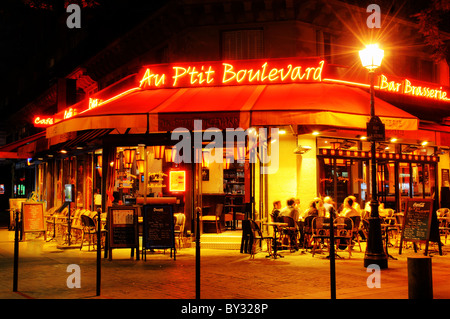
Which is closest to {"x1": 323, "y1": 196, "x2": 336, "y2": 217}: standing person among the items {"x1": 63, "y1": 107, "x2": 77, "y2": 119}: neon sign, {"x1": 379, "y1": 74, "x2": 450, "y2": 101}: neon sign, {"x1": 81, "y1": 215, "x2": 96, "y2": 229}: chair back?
{"x1": 379, "y1": 74, "x2": 450, "y2": 101}: neon sign

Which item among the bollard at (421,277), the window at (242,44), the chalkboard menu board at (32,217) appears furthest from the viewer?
the chalkboard menu board at (32,217)

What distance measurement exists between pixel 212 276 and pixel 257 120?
409cm

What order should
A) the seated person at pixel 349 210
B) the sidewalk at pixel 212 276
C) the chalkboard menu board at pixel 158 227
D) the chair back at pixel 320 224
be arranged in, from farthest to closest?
the seated person at pixel 349 210 → the chair back at pixel 320 224 → the chalkboard menu board at pixel 158 227 → the sidewalk at pixel 212 276

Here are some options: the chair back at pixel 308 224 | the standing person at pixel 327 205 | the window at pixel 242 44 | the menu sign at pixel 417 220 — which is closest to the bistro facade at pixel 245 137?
the standing person at pixel 327 205

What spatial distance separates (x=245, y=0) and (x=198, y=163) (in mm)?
5037

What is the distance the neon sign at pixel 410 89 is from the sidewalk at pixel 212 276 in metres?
5.46

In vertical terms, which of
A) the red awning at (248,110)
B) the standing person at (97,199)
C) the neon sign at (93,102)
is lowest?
the standing person at (97,199)

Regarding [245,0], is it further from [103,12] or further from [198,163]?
[103,12]

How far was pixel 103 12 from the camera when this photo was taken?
23.0 metres

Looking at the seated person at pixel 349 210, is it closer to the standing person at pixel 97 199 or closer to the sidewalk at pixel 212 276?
the sidewalk at pixel 212 276


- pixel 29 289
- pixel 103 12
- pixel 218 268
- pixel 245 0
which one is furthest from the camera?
pixel 103 12

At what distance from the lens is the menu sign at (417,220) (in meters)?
12.5

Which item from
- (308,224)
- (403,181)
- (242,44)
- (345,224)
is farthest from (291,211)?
(403,181)
